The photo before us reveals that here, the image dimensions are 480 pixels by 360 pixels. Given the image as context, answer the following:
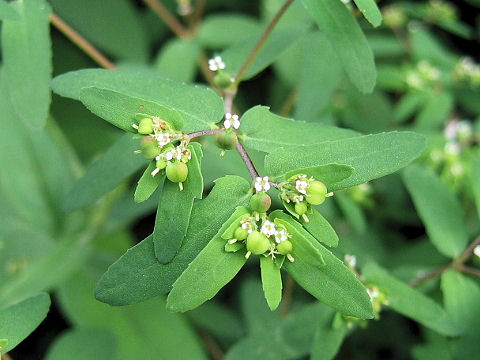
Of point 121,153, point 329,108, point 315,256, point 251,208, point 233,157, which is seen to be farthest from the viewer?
point 329,108

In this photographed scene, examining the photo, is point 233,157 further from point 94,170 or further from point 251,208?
point 251,208

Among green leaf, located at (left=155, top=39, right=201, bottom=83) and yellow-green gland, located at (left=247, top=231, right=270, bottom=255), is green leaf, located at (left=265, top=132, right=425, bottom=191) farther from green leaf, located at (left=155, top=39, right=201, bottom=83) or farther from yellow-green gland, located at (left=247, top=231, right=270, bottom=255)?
green leaf, located at (left=155, top=39, right=201, bottom=83)

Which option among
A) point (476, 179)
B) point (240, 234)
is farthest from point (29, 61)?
point (476, 179)

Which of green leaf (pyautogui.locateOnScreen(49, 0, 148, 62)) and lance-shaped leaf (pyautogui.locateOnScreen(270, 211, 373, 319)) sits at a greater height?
lance-shaped leaf (pyautogui.locateOnScreen(270, 211, 373, 319))

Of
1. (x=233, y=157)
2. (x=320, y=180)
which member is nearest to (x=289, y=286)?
(x=233, y=157)

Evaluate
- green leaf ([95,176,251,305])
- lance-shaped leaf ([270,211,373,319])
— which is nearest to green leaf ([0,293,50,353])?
green leaf ([95,176,251,305])

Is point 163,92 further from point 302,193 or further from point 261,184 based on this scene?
point 302,193
